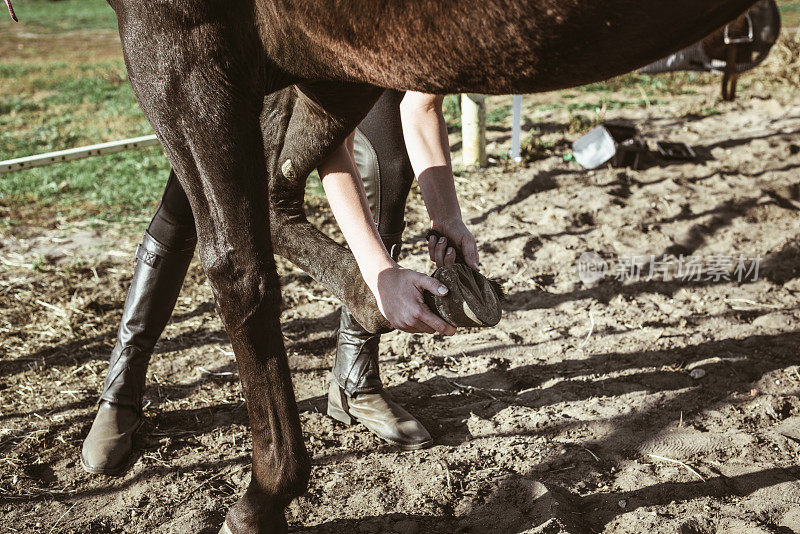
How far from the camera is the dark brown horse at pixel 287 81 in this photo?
3.32 feet

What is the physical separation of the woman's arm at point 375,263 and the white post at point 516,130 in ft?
10.3

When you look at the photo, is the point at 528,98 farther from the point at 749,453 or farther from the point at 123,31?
the point at 123,31

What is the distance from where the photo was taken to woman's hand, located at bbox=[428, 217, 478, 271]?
1.88 metres

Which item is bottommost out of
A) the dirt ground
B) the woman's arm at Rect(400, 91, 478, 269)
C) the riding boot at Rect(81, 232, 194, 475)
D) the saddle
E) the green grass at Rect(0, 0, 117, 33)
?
the dirt ground

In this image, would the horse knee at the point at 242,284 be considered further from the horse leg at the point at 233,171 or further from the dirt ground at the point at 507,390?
the dirt ground at the point at 507,390

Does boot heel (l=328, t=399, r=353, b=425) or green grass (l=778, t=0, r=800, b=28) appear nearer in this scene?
boot heel (l=328, t=399, r=353, b=425)

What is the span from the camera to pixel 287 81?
145cm

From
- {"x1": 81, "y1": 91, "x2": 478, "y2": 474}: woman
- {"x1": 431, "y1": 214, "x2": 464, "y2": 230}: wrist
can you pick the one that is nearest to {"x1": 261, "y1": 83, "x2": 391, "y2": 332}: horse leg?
{"x1": 81, "y1": 91, "x2": 478, "y2": 474}: woman

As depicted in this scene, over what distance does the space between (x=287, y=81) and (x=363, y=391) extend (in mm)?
1300

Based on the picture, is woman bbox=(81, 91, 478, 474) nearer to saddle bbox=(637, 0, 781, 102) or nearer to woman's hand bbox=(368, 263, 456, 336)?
woman's hand bbox=(368, 263, 456, 336)

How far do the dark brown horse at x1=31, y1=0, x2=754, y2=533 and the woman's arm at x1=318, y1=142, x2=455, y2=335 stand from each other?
5cm

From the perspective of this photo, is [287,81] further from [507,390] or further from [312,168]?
[507,390]

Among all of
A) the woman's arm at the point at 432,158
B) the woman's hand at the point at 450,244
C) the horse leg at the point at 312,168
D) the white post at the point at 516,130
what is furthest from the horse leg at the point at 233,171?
the white post at the point at 516,130

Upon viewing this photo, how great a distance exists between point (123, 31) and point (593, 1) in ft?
3.12
